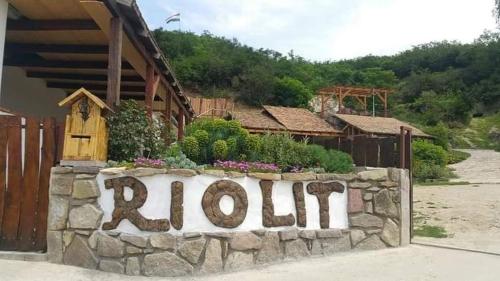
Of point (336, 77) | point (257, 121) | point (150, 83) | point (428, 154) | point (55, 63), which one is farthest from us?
point (336, 77)

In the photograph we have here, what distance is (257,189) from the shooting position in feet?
24.4

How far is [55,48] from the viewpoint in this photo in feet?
35.8

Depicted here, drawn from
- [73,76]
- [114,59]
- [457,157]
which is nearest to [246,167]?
[114,59]

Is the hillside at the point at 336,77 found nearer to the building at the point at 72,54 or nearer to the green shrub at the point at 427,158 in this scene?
the green shrub at the point at 427,158

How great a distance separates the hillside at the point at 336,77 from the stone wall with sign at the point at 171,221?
1849 inches

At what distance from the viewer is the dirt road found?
9844 millimetres

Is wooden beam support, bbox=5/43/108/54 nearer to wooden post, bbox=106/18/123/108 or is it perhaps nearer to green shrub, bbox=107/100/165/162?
wooden post, bbox=106/18/123/108

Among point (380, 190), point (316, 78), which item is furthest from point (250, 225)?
point (316, 78)

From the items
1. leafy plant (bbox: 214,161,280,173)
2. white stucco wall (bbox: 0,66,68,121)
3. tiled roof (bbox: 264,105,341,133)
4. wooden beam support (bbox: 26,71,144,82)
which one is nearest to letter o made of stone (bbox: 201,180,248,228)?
leafy plant (bbox: 214,161,280,173)

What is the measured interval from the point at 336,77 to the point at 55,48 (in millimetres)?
71805

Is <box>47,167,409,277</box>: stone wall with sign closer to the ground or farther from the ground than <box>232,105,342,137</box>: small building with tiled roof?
closer to the ground

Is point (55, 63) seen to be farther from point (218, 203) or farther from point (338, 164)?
point (338, 164)

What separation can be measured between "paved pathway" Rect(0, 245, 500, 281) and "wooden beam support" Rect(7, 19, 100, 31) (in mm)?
4604

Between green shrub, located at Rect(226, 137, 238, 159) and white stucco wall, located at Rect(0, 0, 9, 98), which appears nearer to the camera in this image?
white stucco wall, located at Rect(0, 0, 9, 98)
